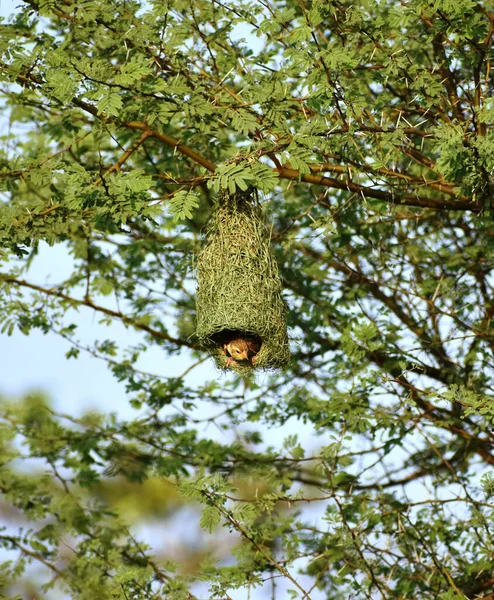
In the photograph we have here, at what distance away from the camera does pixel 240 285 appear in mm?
3852

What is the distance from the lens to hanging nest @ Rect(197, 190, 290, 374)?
3.82 m

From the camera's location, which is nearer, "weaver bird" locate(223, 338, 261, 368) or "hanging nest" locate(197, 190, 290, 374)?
"hanging nest" locate(197, 190, 290, 374)

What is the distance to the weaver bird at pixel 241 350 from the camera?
393cm

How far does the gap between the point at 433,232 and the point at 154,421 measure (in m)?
2.02

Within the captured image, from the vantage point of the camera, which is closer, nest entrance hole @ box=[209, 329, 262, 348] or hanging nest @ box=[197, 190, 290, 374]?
hanging nest @ box=[197, 190, 290, 374]

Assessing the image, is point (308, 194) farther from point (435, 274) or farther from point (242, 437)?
point (242, 437)

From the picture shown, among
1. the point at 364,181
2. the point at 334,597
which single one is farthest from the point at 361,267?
the point at 334,597

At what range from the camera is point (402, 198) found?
4.52 meters

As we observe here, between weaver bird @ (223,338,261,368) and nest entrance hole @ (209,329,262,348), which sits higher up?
nest entrance hole @ (209,329,262,348)

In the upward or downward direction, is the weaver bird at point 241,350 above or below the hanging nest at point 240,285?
below

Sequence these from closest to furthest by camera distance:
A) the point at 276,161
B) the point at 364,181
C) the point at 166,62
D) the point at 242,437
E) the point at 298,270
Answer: the point at 276,161 < the point at 166,62 < the point at 364,181 < the point at 298,270 < the point at 242,437

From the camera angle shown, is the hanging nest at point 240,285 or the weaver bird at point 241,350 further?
the weaver bird at point 241,350

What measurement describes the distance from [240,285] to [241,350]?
0.27 meters

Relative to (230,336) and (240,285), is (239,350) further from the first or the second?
(240,285)
